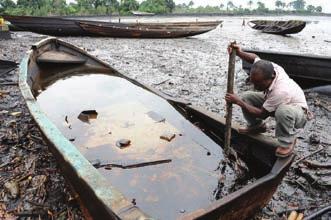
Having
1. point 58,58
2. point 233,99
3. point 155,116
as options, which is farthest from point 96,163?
point 58,58

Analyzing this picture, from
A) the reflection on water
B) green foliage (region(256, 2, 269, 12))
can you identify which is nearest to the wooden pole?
the reflection on water

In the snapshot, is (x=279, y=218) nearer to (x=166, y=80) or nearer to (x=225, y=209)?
(x=225, y=209)

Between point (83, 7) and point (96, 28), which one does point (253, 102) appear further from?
point (83, 7)

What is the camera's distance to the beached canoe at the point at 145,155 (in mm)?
2191

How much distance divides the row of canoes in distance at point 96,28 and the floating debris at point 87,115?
12449 mm

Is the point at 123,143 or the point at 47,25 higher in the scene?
the point at 47,25

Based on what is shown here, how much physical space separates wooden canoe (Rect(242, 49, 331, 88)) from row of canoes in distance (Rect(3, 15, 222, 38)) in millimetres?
10385

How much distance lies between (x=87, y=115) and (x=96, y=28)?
42.2 ft

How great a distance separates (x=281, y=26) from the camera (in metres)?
21.1

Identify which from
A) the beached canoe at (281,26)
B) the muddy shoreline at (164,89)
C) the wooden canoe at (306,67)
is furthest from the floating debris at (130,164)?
the beached canoe at (281,26)

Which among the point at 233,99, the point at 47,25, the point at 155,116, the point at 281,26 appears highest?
the point at 281,26

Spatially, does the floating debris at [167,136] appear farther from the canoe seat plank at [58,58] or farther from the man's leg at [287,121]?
the canoe seat plank at [58,58]

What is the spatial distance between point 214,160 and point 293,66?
Answer: 194 inches

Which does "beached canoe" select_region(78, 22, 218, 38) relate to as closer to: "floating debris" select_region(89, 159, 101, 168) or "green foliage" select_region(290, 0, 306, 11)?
"floating debris" select_region(89, 159, 101, 168)
